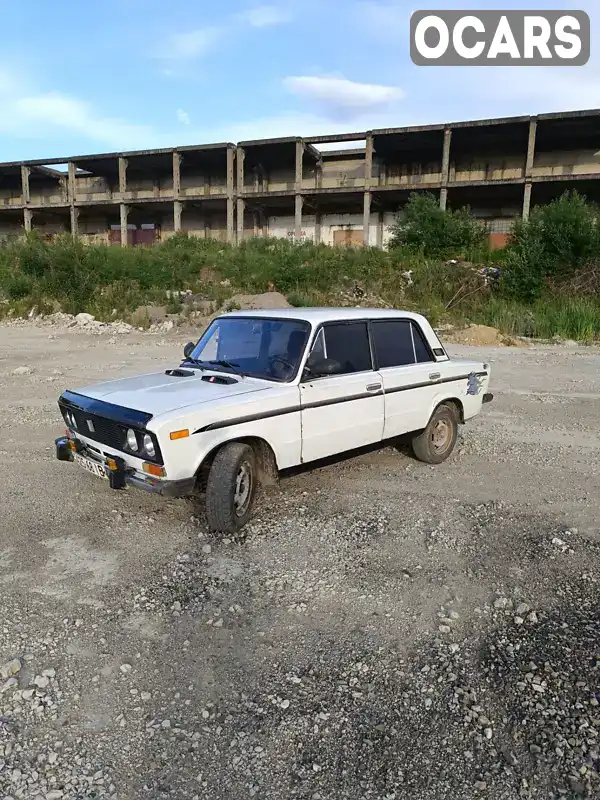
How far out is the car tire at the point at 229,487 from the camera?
4059 millimetres

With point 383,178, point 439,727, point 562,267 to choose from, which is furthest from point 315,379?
point 383,178

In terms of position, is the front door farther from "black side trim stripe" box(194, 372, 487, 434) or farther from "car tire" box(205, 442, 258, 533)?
"car tire" box(205, 442, 258, 533)

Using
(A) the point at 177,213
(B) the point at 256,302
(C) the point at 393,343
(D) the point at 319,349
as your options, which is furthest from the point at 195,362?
(A) the point at 177,213

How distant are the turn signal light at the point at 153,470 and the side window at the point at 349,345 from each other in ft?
5.85

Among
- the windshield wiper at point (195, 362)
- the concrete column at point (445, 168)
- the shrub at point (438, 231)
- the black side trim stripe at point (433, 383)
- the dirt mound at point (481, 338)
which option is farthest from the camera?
the concrete column at point (445, 168)

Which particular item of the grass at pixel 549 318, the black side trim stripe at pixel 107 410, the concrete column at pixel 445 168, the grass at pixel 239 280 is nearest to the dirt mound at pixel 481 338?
the grass at pixel 549 318

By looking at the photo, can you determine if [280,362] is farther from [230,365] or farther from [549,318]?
[549,318]

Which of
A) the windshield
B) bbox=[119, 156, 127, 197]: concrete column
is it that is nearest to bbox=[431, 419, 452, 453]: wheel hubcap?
the windshield

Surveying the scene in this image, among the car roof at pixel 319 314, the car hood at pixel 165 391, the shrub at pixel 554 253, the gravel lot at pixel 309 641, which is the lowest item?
the gravel lot at pixel 309 641

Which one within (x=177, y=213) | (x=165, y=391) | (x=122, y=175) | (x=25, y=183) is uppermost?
(x=122, y=175)

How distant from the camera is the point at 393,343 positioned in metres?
5.60

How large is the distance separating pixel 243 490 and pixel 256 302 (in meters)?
18.5

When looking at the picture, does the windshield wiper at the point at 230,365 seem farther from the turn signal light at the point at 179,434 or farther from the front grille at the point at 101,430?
the front grille at the point at 101,430

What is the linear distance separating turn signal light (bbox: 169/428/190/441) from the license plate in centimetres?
78
